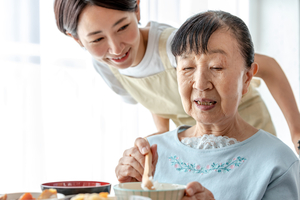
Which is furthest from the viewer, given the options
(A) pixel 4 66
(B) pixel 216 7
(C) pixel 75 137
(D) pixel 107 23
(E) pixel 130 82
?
(B) pixel 216 7

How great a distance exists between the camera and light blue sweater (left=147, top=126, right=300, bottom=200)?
886 millimetres

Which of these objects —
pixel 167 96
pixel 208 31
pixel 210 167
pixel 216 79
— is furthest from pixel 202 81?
pixel 167 96

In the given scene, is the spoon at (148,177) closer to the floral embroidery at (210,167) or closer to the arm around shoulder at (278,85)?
the floral embroidery at (210,167)

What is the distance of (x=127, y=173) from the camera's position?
3.10 feet

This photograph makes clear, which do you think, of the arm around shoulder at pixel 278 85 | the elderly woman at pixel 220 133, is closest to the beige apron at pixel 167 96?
the arm around shoulder at pixel 278 85

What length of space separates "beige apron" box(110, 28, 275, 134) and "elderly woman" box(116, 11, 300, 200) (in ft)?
1.37

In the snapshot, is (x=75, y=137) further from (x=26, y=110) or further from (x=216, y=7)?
(x=216, y=7)

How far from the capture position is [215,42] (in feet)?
3.21

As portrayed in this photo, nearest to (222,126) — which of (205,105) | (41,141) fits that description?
(205,105)

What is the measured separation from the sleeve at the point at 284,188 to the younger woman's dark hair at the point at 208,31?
0.35 metres

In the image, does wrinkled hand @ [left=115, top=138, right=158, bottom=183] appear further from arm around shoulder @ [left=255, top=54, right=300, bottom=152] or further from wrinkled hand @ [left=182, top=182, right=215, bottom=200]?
arm around shoulder @ [left=255, top=54, right=300, bottom=152]

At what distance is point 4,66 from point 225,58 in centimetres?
151

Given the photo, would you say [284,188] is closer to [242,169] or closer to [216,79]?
[242,169]

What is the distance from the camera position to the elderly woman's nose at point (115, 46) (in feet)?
4.02
